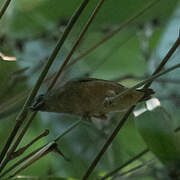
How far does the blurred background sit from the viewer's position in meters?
0.56

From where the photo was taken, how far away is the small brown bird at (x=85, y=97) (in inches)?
15.6

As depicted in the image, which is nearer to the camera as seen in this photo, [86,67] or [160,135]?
[160,135]

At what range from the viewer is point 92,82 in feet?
1.32

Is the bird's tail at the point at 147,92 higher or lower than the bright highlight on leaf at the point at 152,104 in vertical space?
higher

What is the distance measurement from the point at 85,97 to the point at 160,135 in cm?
10

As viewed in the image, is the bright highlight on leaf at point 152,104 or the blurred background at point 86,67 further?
the blurred background at point 86,67

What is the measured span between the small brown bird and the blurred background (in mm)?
72

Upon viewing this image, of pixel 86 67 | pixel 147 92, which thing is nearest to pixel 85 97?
pixel 147 92

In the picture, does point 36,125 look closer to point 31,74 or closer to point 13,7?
point 31,74

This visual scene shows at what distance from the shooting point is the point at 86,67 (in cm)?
86

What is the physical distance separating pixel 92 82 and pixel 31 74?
0.32 m

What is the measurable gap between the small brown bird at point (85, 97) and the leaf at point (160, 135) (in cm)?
4

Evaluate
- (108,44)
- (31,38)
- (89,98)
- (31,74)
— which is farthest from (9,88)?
(31,38)

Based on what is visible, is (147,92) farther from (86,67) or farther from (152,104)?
(86,67)
